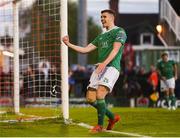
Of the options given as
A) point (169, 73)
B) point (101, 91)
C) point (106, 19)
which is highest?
point (106, 19)

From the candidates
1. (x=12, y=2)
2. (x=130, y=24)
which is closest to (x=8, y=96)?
(x=12, y=2)

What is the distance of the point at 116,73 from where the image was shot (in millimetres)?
11852

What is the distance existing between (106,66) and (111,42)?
1.40 feet

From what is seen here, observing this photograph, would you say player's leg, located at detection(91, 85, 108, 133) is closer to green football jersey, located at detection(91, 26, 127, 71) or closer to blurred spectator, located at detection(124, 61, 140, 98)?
green football jersey, located at detection(91, 26, 127, 71)

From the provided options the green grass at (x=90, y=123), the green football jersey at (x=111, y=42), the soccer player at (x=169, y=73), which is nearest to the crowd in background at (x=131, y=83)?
the soccer player at (x=169, y=73)

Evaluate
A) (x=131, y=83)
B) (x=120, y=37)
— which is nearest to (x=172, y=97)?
(x=131, y=83)

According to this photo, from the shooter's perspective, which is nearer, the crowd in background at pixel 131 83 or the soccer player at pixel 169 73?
the soccer player at pixel 169 73

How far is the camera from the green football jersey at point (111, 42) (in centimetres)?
1183

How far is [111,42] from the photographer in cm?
1194

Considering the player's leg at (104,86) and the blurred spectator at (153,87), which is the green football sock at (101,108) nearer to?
the player's leg at (104,86)

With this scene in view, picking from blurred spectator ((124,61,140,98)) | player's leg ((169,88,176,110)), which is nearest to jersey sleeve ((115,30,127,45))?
player's leg ((169,88,176,110))

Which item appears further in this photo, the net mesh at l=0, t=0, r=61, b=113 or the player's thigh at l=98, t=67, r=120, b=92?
the net mesh at l=0, t=0, r=61, b=113

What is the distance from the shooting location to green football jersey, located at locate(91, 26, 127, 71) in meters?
11.8

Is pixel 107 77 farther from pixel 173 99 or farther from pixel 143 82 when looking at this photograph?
pixel 143 82
